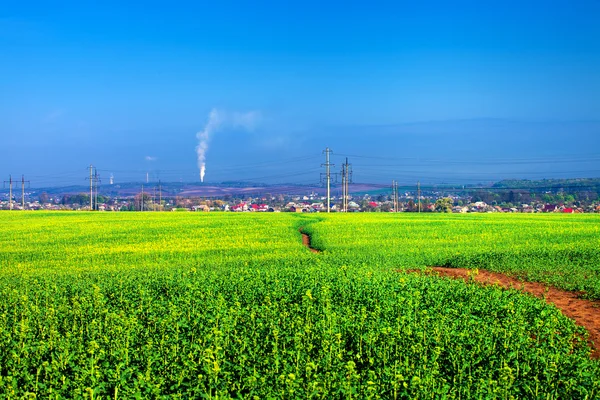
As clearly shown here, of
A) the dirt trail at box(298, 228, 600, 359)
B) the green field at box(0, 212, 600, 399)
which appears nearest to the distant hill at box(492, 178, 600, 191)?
the dirt trail at box(298, 228, 600, 359)

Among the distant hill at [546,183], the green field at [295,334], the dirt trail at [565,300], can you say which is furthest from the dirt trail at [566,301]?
the distant hill at [546,183]

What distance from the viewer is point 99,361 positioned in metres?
10.4

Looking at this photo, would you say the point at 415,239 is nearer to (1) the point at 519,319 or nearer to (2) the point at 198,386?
(1) the point at 519,319

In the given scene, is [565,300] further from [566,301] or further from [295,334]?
[295,334]

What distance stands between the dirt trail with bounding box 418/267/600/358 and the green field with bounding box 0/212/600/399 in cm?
59

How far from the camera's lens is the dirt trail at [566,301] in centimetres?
1517

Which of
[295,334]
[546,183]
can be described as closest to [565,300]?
[295,334]

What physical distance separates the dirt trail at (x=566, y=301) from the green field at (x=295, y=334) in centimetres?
59

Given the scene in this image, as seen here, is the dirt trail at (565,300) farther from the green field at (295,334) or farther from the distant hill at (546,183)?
the distant hill at (546,183)

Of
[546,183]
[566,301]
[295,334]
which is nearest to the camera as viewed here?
[295,334]

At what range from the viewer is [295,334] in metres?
10.8

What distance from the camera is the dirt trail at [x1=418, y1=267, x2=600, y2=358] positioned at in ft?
49.8

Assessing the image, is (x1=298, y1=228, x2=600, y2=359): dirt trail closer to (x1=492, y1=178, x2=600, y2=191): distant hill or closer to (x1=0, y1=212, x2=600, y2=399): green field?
(x1=0, y1=212, x2=600, y2=399): green field

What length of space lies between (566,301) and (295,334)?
37.5 feet
